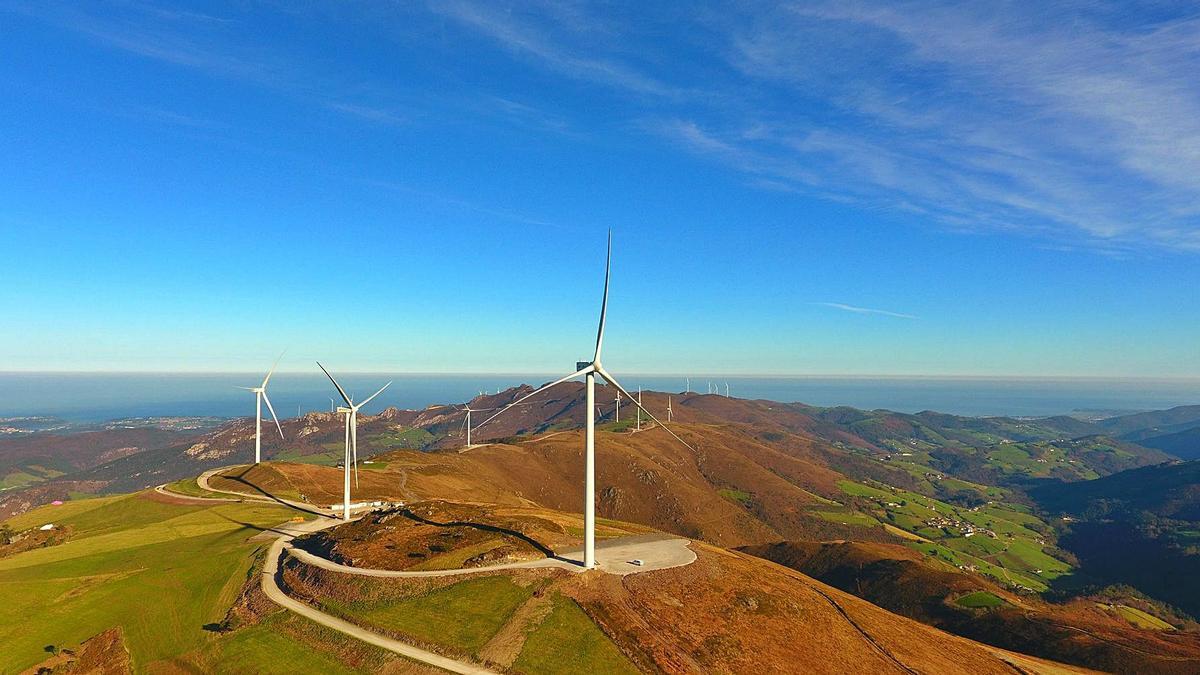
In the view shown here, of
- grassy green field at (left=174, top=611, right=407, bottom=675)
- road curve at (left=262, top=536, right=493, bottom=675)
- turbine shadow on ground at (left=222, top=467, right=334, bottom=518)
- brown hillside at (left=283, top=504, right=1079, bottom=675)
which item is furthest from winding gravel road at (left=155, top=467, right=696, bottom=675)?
turbine shadow on ground at (left=222, top=467, right=334, bottom=518)

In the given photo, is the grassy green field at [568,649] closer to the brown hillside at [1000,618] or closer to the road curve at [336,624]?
the road curve at [336,624]

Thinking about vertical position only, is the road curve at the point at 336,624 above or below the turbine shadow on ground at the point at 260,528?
above

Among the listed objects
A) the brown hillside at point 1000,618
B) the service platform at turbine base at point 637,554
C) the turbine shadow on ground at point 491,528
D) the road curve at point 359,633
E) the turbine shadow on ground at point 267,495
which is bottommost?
the brown hillside at point 1000,618

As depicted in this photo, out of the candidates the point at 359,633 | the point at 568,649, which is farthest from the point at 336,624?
the point at 568,649

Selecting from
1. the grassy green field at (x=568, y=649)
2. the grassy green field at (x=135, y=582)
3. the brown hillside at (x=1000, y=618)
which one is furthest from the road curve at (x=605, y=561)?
the brown hillside at (x=1000, y=618)

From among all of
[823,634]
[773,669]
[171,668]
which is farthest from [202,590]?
[823,634]

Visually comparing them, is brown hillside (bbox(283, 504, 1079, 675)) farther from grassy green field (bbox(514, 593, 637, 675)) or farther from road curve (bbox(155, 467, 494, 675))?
road curve (bbox(155, 467, 494, 675))

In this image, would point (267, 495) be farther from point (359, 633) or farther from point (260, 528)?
point (359, 633)
